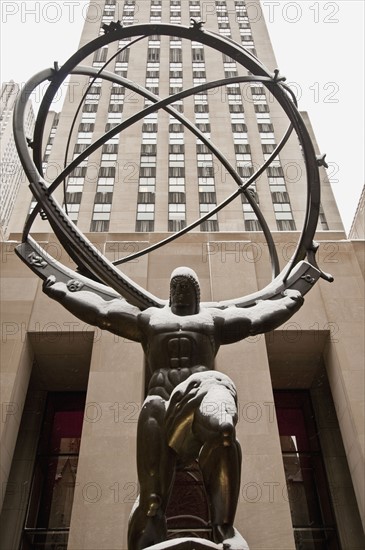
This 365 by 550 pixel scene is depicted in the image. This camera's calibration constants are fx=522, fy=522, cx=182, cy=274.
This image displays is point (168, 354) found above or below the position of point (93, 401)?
below

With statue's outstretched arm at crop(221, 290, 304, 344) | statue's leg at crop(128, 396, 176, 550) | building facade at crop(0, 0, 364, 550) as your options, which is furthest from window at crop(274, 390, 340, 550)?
statue's leg at crop(128, 396, 176, 550)

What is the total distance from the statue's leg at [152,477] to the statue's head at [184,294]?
3.31 ft

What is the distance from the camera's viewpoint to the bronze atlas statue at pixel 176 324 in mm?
3719

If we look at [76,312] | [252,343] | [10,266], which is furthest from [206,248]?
[76,312]

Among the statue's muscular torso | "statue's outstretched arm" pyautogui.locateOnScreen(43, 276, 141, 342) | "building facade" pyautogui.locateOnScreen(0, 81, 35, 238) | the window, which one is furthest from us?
"building facade" pyautogui.locateOnScreen(0, 81, 35, 238)

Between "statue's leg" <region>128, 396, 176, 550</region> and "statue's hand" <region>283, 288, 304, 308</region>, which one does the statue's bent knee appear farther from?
"statue's hand" <region>283, 288, 304, 308</region>

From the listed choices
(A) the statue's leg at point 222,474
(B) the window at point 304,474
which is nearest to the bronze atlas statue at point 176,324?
(A) the statue's leg at point 222,474

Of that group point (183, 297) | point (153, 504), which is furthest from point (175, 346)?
point (153, 504)

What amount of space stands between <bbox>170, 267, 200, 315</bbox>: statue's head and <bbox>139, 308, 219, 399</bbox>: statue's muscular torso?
0.12m

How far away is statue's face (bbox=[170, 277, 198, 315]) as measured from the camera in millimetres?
4914

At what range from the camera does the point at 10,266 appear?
43.5 feet

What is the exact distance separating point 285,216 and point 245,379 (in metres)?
17.1

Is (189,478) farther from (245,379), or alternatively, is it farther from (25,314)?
(25,314)

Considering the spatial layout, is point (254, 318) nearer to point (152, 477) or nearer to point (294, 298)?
point (294, 298)
